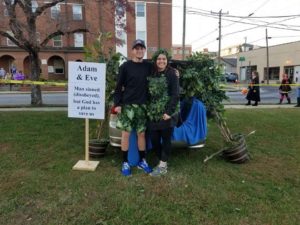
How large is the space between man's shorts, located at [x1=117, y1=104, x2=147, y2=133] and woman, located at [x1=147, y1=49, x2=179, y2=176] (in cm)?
9

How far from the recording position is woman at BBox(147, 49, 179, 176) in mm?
4035

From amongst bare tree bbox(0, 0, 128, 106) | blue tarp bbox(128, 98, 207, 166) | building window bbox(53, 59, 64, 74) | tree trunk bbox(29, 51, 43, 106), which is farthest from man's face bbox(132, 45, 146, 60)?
building window bbox(53, 59, 64, 74)

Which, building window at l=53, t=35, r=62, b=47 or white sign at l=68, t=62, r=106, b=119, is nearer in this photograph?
white sign at l=68, t=62, r=106, b=119

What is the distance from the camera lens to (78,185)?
384cm

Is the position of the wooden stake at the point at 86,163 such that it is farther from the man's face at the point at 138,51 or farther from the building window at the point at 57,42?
the building window at the point at 57,42

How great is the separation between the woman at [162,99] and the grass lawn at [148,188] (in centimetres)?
62

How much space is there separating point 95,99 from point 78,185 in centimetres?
133

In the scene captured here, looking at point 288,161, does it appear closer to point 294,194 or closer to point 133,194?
point 294,194

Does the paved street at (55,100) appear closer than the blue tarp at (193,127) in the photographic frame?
No

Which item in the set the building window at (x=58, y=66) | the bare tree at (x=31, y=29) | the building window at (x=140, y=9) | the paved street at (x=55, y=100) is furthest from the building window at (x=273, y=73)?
the bare tree at (x=31, y=29)

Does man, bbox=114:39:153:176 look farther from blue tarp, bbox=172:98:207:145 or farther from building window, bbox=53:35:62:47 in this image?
building window, bbox=53:35:62:47

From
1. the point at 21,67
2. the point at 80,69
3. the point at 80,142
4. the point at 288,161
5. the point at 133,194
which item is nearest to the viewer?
the point at 133,194

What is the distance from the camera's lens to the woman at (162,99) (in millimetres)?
4035

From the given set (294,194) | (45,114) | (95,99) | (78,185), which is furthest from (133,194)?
(45,114)
